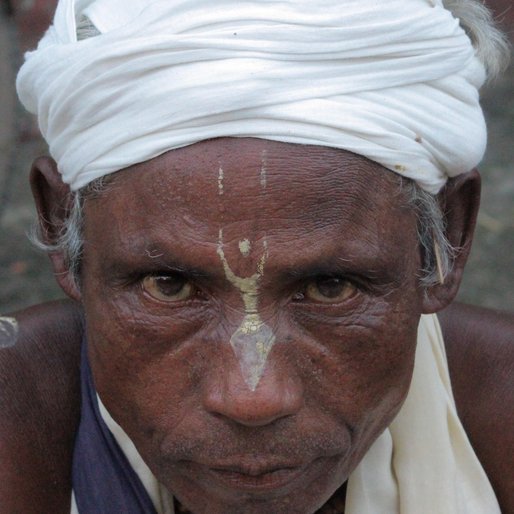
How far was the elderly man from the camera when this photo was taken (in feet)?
6.63

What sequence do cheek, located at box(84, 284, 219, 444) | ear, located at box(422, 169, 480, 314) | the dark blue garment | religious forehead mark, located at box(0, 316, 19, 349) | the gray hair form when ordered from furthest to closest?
religious forehead mark, located at box(0, 316, 19, 349)
the dark blue garment
ear, located at box(422, 169, 480, 314)
the gray hair
cheek, located at box(84, 284, 219, 444)

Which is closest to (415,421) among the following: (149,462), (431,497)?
(431,497)

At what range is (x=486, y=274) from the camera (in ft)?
18.1

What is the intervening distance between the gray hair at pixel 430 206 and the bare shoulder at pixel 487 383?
0.60 meters

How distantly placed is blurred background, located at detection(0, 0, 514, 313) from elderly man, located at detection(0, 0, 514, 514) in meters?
3.04

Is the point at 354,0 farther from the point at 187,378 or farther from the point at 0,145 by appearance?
the point at 0,145

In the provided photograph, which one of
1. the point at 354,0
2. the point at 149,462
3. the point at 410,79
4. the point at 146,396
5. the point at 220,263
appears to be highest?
the point at 354,0

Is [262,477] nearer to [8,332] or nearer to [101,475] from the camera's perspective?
[101,475]

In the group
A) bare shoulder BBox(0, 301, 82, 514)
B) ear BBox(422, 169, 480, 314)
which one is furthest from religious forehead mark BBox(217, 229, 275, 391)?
bare shoulder BBox(0, 301, 82, 514)

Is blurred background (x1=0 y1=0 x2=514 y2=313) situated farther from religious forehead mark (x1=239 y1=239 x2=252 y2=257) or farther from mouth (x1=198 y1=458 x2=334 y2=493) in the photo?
religious forehead mark (x1=239 y1=239 x2=252 y2=257)

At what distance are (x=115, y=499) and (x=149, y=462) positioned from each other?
30 cm

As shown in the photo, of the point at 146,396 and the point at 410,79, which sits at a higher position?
the point at 410,79

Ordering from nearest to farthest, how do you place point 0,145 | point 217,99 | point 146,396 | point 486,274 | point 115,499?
point 217,99
point 146,396
point 115,499
point 486,274
point 0,145

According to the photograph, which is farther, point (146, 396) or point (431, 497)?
point (431, 497)
